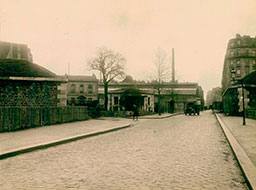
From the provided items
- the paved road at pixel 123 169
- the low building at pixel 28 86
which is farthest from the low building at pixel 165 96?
the paved road at pixel 123 169

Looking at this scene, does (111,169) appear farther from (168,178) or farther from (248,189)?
(248,189)

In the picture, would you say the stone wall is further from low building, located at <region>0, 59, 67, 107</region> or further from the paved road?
the paved road

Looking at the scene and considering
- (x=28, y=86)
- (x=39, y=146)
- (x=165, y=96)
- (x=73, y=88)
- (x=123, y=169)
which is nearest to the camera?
(x=123, y=169)

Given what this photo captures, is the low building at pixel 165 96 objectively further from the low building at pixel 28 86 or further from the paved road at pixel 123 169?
the paved road at pixel 123 169

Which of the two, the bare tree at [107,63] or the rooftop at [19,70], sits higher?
the bare tree at [107,63]

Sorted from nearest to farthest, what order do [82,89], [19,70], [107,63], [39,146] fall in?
[39,146] < [19,70] < [107,63] < [82,89]

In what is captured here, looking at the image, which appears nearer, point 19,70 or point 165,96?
point 19,70

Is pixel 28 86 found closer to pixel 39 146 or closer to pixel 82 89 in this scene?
pixel 39 146

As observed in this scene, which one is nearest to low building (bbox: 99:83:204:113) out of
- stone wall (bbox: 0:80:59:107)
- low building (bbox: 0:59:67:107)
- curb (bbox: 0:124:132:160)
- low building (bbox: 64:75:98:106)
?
low building (bbox: 64:75:98:106)

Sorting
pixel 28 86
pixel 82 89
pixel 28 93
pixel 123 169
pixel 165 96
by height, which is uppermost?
pixel 82 89

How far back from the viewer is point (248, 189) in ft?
14.3

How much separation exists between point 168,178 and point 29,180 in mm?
2530

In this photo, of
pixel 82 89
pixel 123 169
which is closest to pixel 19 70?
pixel 123 169

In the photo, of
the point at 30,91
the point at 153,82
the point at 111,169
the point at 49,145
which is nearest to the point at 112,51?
the point at 153,82
